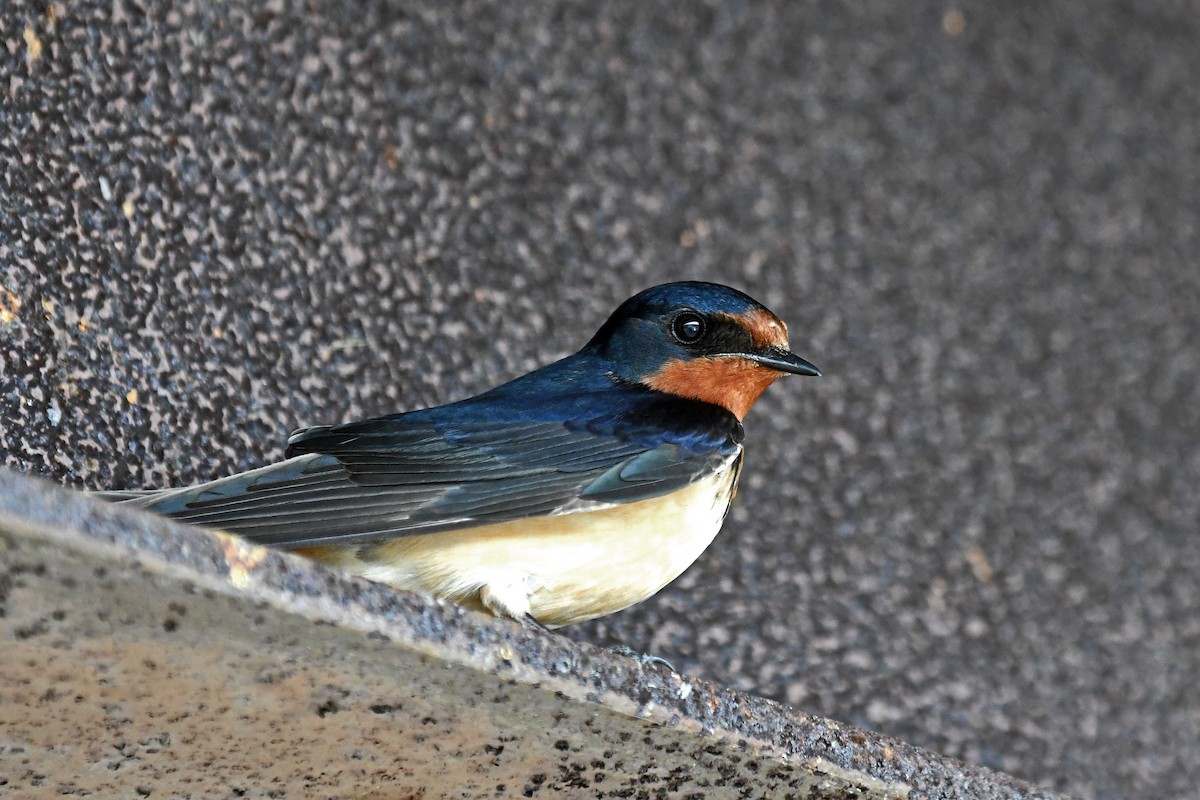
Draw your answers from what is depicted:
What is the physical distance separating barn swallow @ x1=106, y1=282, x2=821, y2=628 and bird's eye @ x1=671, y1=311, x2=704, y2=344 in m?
0.05

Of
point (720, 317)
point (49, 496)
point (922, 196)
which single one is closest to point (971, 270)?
point (922, 196)

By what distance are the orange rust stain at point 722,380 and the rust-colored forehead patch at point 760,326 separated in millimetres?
24

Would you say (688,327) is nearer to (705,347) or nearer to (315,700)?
(705,347)

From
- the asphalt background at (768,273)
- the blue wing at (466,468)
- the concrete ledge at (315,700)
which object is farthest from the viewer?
the asphalt background at (768,273)

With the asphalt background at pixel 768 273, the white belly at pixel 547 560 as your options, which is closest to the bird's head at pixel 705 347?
the white belly at pixel 547 560

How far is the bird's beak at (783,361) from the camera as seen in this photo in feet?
4.23

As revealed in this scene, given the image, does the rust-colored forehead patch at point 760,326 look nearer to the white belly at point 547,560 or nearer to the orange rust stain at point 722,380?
the orange rust stain at point 722,380

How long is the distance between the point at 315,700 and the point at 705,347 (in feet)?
1.88

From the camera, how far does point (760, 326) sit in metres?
1.33

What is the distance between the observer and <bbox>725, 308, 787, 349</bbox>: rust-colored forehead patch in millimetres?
1328

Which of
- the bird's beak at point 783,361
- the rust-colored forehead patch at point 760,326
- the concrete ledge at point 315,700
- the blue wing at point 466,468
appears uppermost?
the rust-colored forehead patch at point 760,326

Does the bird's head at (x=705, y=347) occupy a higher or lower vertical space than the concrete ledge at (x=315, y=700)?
higher

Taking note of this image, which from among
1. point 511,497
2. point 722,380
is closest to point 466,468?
point 511,497

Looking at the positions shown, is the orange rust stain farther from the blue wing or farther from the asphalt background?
the asphalt background
